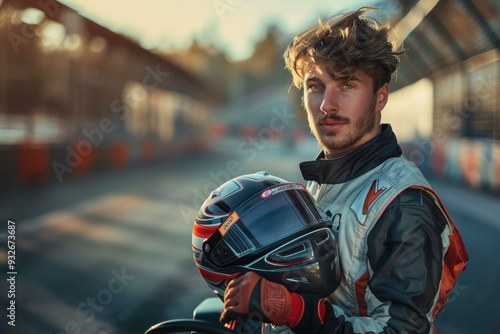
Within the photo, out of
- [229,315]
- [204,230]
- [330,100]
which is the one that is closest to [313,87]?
[330,100]

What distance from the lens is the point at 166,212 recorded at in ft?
38.8

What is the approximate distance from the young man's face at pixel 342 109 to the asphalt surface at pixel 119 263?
312cm

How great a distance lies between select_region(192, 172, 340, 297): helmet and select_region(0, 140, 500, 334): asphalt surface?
303 centimetres

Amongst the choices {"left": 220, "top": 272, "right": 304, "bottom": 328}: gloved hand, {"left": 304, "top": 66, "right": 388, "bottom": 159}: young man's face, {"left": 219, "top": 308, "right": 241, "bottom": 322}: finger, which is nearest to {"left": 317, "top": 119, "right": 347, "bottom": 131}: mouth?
{"left": 304, "top": 66, "right": 388, "bottom": 159}: young man's face

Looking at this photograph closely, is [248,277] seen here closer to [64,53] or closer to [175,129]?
[64,53]

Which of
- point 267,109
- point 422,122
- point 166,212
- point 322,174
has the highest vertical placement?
point 322,174

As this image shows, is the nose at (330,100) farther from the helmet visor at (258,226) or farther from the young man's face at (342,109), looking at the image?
the helmet visor at (258,226)

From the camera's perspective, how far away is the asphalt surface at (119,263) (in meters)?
5.25

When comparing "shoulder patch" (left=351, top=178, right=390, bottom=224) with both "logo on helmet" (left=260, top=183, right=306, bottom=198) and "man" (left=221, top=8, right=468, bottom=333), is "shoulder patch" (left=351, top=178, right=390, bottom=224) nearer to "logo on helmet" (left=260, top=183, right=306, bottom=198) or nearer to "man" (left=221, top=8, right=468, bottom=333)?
"man" (left=221, top=8, right=468, bottom=333)

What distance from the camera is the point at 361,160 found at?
81.4 inches

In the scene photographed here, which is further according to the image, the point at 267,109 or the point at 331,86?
the point at 267,109

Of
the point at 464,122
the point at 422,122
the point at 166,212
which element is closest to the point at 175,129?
the point at 422,122

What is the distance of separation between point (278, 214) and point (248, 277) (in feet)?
0.98

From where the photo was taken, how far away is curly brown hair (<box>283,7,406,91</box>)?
2066 mm
